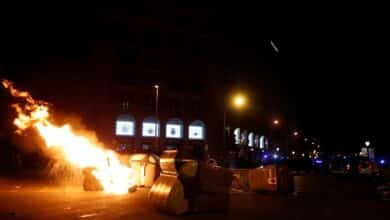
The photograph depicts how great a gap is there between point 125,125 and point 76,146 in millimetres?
47169

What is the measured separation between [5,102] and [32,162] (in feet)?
33.6

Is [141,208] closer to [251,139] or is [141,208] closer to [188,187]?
[188,187]

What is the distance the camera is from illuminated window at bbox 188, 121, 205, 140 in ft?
257

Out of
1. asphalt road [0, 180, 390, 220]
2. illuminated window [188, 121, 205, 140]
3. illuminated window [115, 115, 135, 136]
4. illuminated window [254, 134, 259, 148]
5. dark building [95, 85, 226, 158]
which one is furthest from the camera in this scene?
illuminated window [254, 134, 259, 148]

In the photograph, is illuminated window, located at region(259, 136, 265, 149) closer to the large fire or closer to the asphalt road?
the large fire

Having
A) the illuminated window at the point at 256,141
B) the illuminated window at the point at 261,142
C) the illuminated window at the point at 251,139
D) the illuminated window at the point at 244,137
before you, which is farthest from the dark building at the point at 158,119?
the illuminated window at the point at 261,142

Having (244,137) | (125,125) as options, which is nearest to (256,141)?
(244,137)

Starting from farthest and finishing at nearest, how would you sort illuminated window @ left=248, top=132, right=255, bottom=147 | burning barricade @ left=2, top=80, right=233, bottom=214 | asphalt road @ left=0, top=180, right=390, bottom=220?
illuminated window @ left=248, top=132, right=255, bottom=147, burning barricade @ left=2, top=80, right=233, bottom=214, asphalt road @ left=0, top=180, right=390, bottom=220

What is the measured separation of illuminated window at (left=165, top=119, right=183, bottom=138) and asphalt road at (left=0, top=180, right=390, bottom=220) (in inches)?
2138

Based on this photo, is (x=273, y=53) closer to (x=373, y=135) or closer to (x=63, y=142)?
(x=373, y=135)

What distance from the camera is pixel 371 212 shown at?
55.6 feet

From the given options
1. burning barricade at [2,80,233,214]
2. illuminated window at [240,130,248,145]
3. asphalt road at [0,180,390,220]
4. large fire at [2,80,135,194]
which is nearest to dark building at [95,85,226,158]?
illuminated window at [240,130,248,145]

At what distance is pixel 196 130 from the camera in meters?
78.9

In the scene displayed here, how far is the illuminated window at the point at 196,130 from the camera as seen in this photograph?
257 feet
